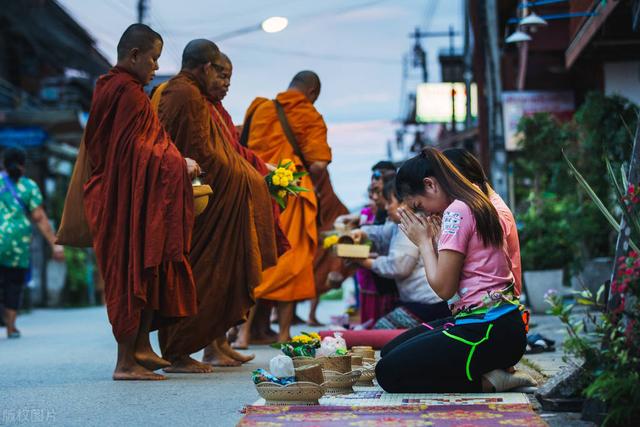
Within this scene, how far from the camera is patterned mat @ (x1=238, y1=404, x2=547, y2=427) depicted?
4243 millimetres

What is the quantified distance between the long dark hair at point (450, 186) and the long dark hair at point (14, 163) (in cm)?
689

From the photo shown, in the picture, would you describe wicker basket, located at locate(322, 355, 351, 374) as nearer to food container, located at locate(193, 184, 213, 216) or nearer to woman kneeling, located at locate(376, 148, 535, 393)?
woman kneeling, located at locate(376, 148, 535, 393)

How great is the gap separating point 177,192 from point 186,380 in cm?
110

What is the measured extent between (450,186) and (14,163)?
719 cm

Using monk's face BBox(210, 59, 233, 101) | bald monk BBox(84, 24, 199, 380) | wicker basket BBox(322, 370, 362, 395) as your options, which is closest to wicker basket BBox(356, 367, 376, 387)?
wicker basket BBox(322, 370, 362, 395)

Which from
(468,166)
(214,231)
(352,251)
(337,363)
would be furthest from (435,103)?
(337,363)

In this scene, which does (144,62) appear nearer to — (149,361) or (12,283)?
(149,361)

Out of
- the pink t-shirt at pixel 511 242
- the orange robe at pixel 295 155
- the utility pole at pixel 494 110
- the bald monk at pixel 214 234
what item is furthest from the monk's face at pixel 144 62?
the utility pole at pixel 494 110

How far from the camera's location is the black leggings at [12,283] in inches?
443

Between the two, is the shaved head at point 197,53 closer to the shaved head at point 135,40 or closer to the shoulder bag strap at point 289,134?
the shaved head at point 135,40

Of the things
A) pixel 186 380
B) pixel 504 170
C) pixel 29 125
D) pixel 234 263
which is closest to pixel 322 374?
pixel 186 380

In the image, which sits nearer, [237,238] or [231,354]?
[237,238]

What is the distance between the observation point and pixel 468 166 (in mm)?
5703

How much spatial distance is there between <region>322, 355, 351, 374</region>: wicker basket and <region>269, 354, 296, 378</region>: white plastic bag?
0.32 m
